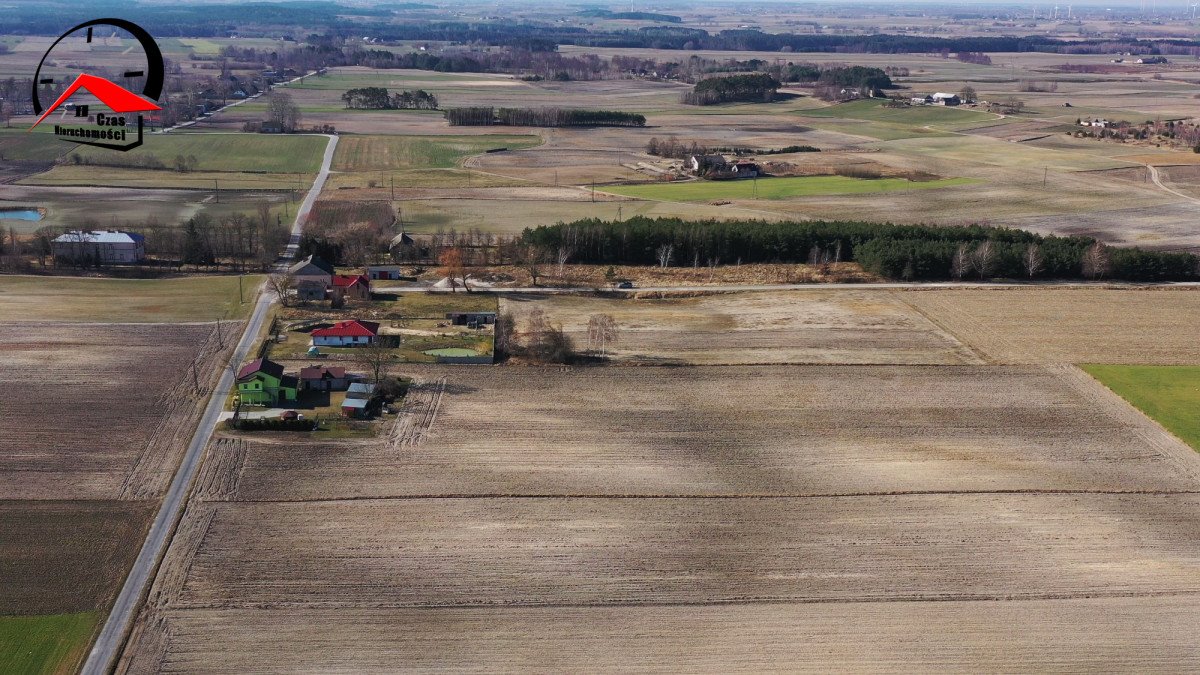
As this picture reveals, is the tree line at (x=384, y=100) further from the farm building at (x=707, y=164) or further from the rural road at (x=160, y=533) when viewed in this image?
the rural road at (x=160, y=533)

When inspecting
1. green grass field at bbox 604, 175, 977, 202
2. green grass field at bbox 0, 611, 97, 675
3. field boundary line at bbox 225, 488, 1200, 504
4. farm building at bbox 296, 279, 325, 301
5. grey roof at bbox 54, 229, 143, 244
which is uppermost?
green grass field at bbox 604, 175, 977, 202

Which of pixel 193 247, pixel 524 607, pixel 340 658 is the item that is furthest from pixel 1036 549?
pixel 193 247

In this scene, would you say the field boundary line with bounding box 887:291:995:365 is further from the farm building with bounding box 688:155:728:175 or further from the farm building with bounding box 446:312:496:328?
the farm building with bounding box 688:155:728:175

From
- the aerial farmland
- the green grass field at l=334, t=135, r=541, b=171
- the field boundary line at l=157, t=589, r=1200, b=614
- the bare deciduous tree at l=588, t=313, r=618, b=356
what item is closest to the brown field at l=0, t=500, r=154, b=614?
the aerial farmland

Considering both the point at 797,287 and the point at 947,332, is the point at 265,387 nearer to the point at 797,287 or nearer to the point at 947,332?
the point at 797,287

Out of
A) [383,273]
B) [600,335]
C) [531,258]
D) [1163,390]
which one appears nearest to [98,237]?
[383,273]

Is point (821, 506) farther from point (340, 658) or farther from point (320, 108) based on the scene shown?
point (320, 108)
